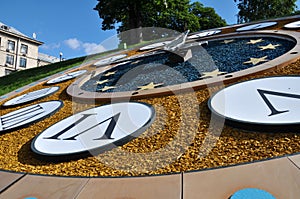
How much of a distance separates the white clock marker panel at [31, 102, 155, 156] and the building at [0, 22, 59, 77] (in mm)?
48876

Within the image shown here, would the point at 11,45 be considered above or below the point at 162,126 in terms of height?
above

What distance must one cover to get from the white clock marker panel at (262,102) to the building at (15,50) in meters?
50.4

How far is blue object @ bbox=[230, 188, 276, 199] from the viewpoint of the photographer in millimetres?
1629

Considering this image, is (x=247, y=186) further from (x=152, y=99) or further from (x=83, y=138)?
(x=152, y=99)

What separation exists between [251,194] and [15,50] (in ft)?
176

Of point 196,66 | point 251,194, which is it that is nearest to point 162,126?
point 251,194

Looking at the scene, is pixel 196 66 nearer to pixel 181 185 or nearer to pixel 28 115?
pixel 28 115

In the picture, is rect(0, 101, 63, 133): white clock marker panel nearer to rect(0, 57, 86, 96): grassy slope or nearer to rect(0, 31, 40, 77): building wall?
rect(0, 57, 86, 96): grassy slope

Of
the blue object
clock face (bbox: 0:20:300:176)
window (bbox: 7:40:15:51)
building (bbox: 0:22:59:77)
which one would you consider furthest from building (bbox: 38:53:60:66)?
the blue object

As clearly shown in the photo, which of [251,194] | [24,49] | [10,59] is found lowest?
[251,194]

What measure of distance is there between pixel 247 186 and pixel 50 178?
72.7 inches

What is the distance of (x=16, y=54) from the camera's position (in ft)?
154

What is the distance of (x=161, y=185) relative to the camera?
6.66 ft

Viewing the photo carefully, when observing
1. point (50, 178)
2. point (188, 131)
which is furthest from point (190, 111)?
point (50, 178)
